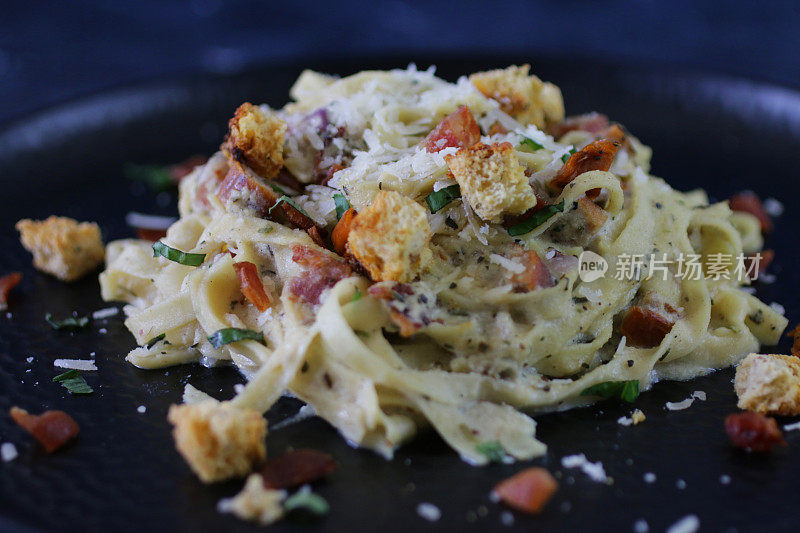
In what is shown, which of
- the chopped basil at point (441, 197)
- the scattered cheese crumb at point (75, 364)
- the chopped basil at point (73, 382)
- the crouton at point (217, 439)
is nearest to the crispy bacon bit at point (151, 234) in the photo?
the scattered cheese crumb at point (75, 364)

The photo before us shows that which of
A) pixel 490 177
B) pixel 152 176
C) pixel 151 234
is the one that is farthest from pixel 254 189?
pixel 152 176

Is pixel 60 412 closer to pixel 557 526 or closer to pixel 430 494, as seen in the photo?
pixel 430 494

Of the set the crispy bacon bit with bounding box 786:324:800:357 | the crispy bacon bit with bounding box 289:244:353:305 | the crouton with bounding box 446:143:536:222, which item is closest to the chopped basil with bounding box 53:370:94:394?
the crispy bacon bit with bounding box 289:244:353:305

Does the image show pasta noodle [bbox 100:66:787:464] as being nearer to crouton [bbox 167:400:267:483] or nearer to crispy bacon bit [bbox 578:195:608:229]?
crispy bacon bit [bbox 578:195:608:229]

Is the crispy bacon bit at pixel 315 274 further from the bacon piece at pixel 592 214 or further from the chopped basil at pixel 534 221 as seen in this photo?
the bacon piece at pixel 592 214

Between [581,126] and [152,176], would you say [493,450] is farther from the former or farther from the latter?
[152,176]

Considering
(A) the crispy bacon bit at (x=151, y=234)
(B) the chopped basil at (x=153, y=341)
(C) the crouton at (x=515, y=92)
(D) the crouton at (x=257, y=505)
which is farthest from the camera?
(A) the crispy bacon bit at (x=151, y=234)

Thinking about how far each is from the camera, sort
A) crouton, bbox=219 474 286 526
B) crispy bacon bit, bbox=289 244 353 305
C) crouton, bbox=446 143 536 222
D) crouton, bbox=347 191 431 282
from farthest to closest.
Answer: crispy bacon bit, bbox=289 244 353 305
crouton, bbox=446 143 536 222
crouton, bbox=347 191 431 282
crouton, bbox=219 474 286 526
